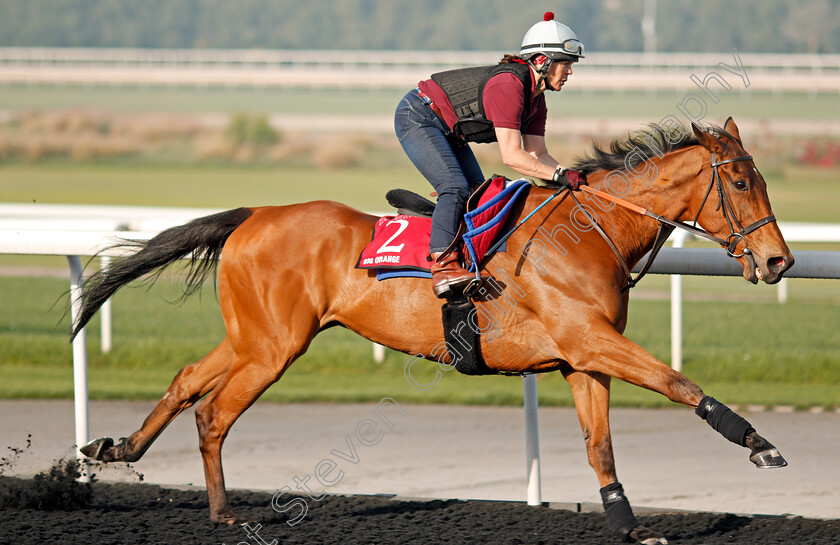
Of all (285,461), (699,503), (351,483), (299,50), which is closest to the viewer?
(699,503)

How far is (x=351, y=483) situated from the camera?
521 centimetres

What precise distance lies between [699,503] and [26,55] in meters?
62.9

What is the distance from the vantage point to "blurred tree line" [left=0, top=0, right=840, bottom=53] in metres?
79.0

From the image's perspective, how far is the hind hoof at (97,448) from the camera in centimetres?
458

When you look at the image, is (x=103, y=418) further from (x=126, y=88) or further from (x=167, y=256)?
(x=126, y=88)

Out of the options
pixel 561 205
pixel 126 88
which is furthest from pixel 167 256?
pixel 126 88

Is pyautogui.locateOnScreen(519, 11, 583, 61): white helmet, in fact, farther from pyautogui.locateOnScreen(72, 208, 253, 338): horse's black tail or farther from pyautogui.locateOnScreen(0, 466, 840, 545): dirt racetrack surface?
pyautogui.locateOnScreen(0, 466, 840, 545): dirt racetrack surface

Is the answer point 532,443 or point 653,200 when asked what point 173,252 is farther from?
point 653,200

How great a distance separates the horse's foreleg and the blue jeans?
2.29 ft

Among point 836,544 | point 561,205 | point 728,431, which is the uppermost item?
point 561,205

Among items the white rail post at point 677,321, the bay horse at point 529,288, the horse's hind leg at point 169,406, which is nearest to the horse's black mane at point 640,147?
the bay horse at point 529,288

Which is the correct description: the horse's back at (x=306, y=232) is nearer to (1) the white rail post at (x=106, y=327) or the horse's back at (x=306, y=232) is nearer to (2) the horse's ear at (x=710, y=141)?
(2) the horse's ear at (x=710, y=141)

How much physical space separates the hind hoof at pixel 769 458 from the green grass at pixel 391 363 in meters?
3.30

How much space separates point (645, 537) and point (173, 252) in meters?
2.40
